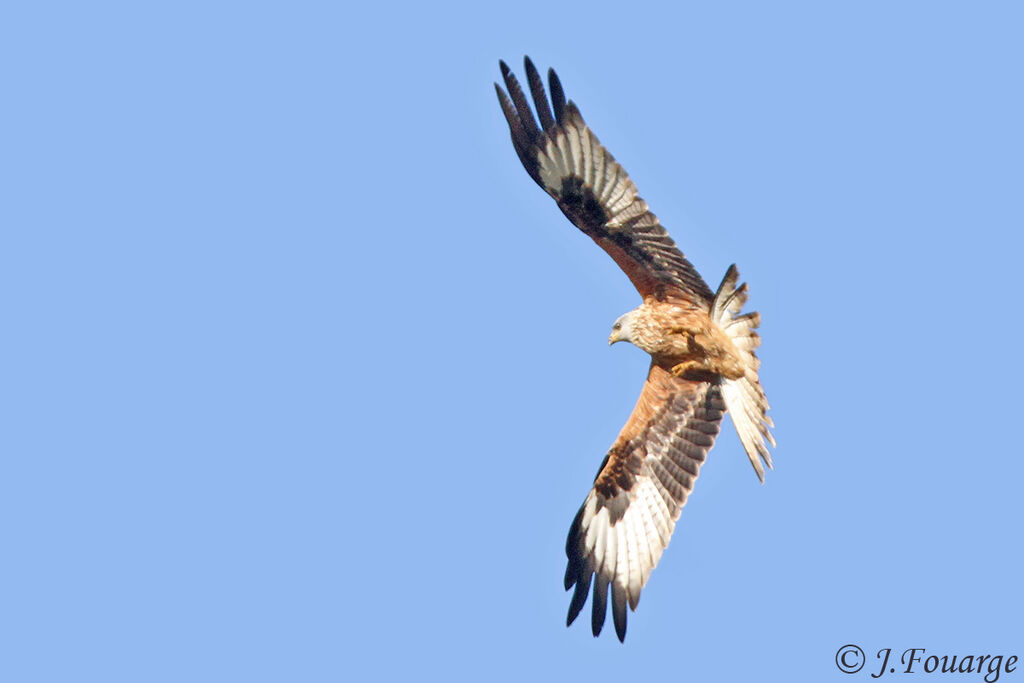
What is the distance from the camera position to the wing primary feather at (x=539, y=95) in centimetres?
838

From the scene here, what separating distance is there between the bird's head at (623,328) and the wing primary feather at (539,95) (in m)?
→ 1.20

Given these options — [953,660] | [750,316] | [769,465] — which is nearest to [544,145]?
[750,316]

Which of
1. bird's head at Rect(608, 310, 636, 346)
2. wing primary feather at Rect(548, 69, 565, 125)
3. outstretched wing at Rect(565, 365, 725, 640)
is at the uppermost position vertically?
wing primary feather at Rect(548, 69, 565, 125)

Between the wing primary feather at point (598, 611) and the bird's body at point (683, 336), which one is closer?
the bird's body at point (683, 336)

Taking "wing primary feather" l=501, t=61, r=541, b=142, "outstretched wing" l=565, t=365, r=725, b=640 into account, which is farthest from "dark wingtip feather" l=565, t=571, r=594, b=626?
"wing primary feather" l=501, t=61, r=541, b=142

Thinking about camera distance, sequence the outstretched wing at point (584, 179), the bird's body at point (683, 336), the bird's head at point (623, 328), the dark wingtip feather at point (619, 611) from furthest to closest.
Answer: the dark wingtip feather at point (619, 611), the bird's head at point (623, 328), the bird's body at point (683, 336), the outstretched wing at point (584, 179)

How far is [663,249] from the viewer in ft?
27.7

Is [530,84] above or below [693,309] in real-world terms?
above

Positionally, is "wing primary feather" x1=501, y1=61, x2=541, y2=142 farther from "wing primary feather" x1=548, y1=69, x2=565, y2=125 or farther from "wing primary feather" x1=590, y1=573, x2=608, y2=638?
"wing primary feather" x1=590, y1=573, x2=608, y2=638

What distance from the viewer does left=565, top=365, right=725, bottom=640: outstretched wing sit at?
9156mm

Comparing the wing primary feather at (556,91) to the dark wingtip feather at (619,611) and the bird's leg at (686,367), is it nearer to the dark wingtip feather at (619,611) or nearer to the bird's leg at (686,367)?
the bird's leg at (686,367)

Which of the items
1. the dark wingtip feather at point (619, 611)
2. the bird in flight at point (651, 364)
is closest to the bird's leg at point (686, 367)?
the bird in flight at point (651, 364)

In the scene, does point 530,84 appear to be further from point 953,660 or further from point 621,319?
point 953,660

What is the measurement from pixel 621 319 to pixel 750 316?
83 cm
